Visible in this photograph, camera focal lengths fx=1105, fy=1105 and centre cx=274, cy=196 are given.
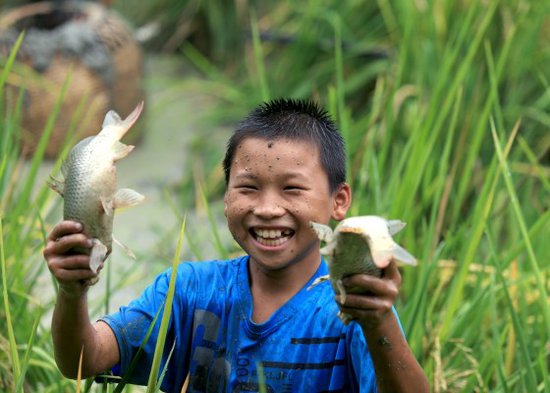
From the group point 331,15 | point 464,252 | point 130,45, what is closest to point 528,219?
point 464,252

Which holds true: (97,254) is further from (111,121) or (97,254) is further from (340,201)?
(340,201)

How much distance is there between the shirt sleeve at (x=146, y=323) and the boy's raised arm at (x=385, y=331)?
400 millimetres

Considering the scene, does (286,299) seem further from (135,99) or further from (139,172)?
(135,99)

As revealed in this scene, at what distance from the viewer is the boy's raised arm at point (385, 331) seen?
1361mm

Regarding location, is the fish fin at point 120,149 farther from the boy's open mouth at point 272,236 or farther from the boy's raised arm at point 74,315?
the boy's open mouth at point 272,236

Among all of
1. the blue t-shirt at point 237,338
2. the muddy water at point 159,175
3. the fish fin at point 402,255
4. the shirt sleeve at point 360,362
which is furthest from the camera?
the muddy water at point 159,175

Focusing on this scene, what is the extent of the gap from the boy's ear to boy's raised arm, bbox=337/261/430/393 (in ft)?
1.09

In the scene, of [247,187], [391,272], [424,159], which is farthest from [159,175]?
[391,272]

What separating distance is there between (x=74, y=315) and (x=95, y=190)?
0.26 m

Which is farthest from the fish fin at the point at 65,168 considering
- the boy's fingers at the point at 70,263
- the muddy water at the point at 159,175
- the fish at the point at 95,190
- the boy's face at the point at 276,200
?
the muddy water at the point at 159,175

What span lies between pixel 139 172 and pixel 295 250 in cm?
301

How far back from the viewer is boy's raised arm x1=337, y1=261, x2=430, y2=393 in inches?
53.6

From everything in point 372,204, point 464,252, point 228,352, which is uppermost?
point 372,204

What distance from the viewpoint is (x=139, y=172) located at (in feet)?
15.0
